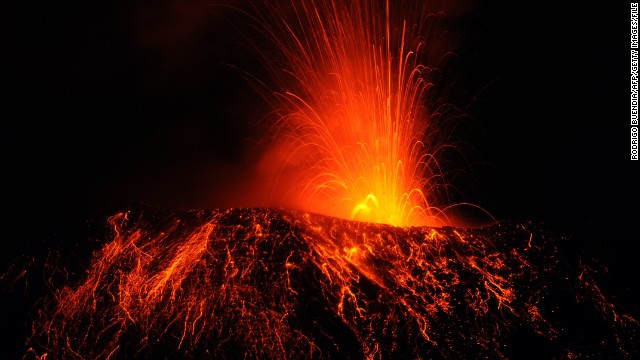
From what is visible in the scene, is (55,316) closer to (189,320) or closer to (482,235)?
(189,320)

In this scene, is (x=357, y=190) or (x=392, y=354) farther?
(x=357, y=190)

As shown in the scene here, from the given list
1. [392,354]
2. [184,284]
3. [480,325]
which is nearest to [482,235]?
[480,325]

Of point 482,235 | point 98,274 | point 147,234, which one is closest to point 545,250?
point 482,235

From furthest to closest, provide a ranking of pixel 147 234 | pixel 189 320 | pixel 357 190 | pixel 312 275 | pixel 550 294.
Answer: pixel 357 190, pixel 147 234, pixel 550 294, pixel 312 275, pixel 189 320

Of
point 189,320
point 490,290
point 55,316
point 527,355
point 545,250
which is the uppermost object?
point 545,250

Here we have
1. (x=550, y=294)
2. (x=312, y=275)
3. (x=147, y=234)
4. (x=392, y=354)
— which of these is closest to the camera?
(x=392, y=354)

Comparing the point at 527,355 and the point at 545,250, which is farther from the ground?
the point at 545,250

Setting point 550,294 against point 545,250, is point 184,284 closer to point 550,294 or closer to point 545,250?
point 550,294
